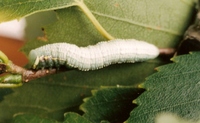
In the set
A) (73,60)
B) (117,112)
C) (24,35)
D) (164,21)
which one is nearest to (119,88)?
(117,112)

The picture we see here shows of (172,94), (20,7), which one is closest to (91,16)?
(20,7)

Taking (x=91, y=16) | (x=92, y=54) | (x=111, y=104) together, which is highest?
(x=91, y=16)

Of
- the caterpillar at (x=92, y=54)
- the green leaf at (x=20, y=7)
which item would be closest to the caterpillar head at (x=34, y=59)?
the caterpillar at (x=92, y=54)

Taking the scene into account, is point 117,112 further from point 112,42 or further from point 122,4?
point 122,4

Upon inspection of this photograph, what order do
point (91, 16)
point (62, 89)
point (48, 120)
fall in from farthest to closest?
point (62, 89) → point (91, 16) → point (48, 120)

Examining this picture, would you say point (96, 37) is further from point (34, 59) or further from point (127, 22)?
point (34, 59)

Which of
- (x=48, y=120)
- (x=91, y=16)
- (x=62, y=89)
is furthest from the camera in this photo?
(x=62, y=89)

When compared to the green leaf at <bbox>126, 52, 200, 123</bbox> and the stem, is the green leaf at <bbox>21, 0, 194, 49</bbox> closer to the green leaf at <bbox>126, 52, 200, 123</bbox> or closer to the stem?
the stem
